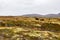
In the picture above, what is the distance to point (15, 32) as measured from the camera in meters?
41.5

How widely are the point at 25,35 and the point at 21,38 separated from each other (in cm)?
199

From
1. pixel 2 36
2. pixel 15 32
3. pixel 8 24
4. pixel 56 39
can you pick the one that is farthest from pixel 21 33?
pixel 8 24

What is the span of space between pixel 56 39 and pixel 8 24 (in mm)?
19037

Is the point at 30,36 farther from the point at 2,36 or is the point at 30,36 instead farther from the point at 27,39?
the point at 2,36

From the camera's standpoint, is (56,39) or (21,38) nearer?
(21,38)

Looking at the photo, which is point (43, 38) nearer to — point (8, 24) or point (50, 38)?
point (50, 38)

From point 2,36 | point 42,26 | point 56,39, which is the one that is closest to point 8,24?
point 42,26

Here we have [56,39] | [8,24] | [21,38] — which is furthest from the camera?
[8,24]

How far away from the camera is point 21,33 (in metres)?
41.4

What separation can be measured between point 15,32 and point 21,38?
3569 millimetres

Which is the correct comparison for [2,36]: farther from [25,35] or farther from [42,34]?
[42,34]

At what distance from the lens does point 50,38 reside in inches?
1596

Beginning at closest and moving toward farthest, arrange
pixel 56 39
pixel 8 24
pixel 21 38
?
pixel 21 38 < pixel 56 39 < pixel 8 24

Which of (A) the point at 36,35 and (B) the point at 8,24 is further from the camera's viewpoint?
(B) the point at 8,24
